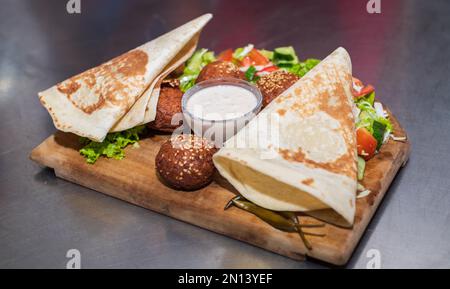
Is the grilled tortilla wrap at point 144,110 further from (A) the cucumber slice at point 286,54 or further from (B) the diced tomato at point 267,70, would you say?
(A) the cucumber slice at point 286,54

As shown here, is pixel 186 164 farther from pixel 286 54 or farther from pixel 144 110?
pixel 286 54

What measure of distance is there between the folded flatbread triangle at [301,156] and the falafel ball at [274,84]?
0.41 m

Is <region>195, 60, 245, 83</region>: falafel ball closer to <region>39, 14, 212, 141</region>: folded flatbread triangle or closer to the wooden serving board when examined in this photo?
<region>39, 14, 212, 141</region>: folded flatbread triangle

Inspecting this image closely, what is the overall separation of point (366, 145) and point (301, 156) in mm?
649

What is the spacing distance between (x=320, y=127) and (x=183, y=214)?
3.72 ft

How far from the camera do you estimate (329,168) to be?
11.9 feet

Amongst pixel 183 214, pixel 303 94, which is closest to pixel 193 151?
pixel 183 214

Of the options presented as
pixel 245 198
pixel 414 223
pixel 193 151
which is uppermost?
pixel 193 151

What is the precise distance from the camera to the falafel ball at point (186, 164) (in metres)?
3.84

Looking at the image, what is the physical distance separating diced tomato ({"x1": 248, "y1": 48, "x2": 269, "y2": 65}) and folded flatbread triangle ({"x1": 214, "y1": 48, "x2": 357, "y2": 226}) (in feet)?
3.97

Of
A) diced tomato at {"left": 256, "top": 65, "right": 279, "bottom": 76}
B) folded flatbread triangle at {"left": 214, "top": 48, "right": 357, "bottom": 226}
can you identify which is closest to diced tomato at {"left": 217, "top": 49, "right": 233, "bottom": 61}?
diced tomato at {"left": 256, "top": 65, "right": 279, "bottom": 76}

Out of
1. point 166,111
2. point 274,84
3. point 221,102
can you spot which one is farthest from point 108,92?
point 274,84

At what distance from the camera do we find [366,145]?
4.03 m
